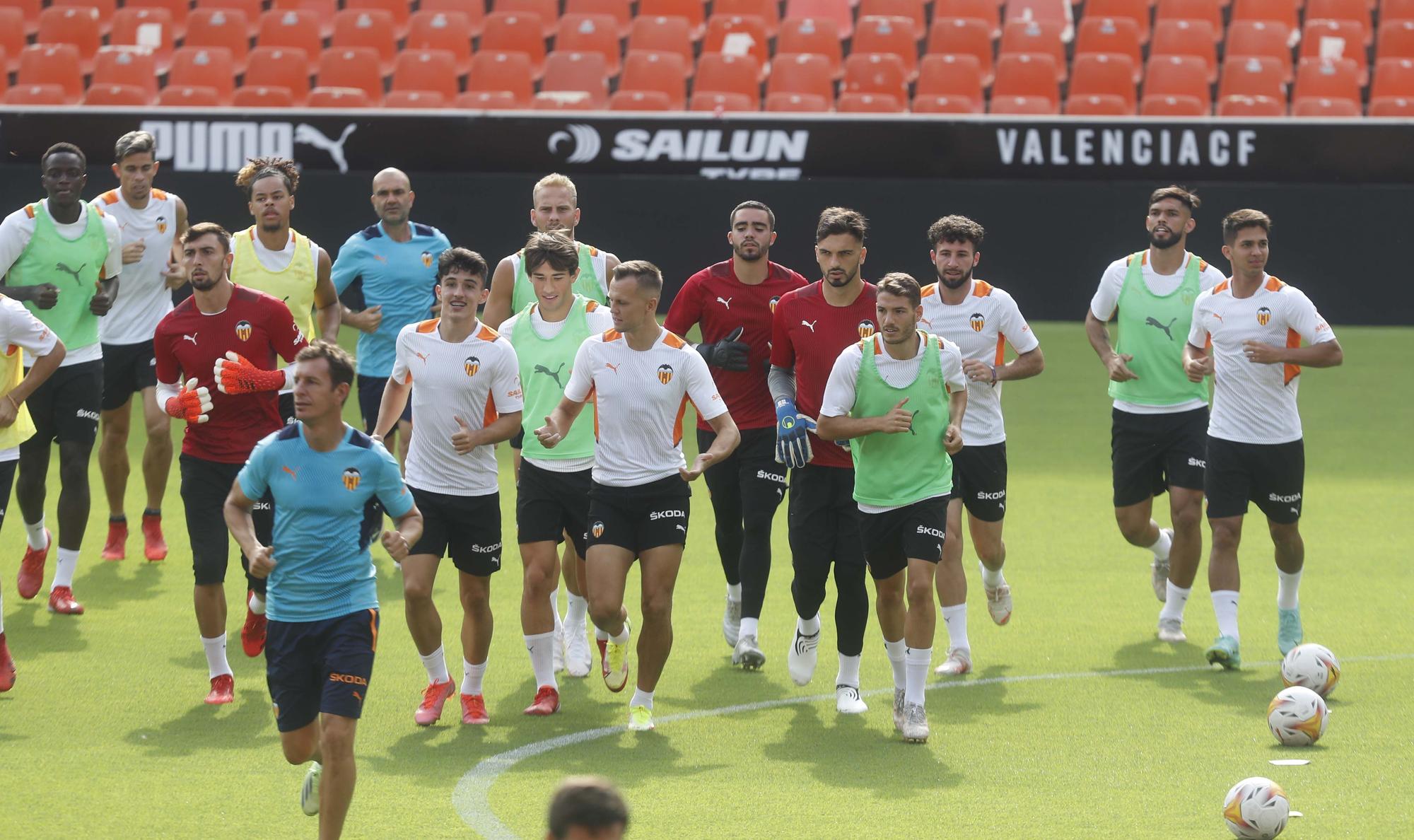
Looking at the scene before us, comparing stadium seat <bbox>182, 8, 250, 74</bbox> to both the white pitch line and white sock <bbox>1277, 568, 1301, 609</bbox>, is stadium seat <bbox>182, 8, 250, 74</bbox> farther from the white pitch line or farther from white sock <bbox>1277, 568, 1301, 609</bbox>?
white sock <bbox>1277, 568, 1301, 609</bbox>

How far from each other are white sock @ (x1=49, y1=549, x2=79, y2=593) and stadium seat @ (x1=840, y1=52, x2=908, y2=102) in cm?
1163

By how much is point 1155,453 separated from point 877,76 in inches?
410

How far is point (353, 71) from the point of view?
64.6 feet

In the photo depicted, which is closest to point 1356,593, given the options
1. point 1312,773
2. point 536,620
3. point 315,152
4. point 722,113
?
point 1312,773

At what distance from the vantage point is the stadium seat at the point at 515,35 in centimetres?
2041

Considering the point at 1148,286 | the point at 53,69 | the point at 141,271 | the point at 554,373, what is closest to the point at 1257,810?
the point at 554,373

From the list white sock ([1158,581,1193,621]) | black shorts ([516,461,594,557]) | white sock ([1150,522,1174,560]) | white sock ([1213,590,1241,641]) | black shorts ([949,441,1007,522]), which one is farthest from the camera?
white sock ([1150,522,1174,560])

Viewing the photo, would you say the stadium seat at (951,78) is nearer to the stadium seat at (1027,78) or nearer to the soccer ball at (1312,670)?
the stadium seat at (1027,78)

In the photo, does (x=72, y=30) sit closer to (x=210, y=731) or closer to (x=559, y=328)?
(x=559, y=328)

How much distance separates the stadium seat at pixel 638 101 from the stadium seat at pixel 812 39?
6.08 feet

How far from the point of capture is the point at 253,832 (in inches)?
261

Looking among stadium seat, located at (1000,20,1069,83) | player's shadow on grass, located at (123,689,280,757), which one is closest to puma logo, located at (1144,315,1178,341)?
player's shadow on grass, located at (123,689,280,757)

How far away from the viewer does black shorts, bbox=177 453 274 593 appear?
836 cm

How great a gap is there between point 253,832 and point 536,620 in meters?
2.00
